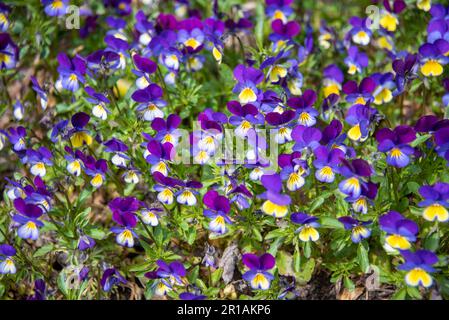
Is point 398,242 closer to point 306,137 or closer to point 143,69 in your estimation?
point 306,137

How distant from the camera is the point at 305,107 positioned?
3.52m

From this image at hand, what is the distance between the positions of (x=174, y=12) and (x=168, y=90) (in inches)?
50.8

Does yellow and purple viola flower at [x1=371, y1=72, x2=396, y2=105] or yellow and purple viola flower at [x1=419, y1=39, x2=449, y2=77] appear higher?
yellow and purple viola flower at [x1=419, y1=39, x2=449, y2=77]

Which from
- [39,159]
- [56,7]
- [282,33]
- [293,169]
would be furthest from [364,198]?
[56,7]

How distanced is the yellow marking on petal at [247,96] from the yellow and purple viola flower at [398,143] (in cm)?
76

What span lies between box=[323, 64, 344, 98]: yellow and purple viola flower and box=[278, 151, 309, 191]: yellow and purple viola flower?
1.12 meters

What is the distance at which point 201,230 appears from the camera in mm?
3789

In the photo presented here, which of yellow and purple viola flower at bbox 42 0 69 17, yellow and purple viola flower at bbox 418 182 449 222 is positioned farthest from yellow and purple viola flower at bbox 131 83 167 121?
yellow and purple viola flower at bbox 418 182 449 222

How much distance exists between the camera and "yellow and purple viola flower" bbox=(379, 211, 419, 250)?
2928 mm

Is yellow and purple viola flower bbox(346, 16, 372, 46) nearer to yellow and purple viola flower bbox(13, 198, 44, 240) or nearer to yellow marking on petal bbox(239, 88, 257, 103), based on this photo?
yellow marking on petal bbox(239, 88, 257, 103)

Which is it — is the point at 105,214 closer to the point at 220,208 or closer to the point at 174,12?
the point at 220,208

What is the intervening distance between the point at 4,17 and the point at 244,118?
205cm

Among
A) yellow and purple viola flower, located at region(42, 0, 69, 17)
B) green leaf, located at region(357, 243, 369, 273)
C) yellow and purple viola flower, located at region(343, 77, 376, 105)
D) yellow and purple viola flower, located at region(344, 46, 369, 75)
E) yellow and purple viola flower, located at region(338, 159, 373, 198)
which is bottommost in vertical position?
green leaf, located at region(357, 243, 369, 273)
